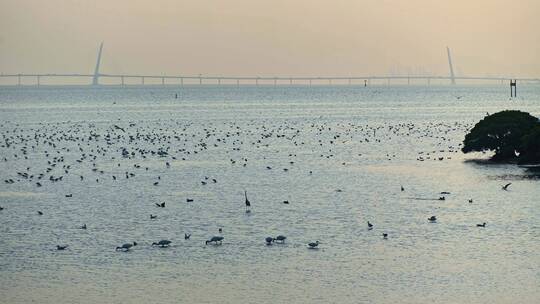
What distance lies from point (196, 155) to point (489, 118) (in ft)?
75.4

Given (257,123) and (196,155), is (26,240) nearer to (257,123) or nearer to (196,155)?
(196,155)

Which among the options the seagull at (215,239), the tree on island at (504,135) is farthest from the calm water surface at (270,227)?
the tree on island at (504,135)

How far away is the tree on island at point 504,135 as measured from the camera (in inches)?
2768

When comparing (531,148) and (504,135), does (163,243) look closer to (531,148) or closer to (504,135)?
(531,148)

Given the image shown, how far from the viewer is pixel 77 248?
132ft

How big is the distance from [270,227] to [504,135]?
3171 cm

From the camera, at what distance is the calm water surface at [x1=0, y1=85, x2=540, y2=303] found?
33.9 meters

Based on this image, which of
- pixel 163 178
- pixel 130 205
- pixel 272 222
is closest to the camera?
pixel 272 222

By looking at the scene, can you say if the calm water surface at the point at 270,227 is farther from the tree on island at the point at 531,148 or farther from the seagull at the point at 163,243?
the tree on island at the point at 531,148

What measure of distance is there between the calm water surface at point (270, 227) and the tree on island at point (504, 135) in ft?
7.12

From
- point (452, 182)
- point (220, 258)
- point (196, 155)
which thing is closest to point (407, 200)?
point (452, 182)

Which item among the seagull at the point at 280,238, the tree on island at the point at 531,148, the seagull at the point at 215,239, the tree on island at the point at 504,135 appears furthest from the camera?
the tree on island at the point at 504,135

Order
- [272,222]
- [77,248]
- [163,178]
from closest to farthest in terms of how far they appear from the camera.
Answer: [77,248]
[272,222]
[163,178]

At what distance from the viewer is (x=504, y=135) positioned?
7162 cm
